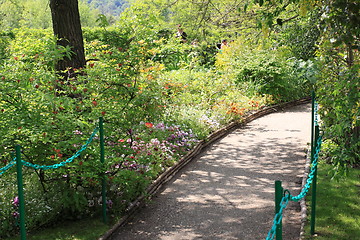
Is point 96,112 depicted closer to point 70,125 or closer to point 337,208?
point 70,125

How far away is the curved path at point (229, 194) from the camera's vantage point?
5.73 m

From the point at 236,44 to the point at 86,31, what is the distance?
8.94 metres

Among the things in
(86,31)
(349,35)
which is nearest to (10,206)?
(349,35)

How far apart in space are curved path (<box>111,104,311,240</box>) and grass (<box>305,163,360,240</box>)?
1.11ft

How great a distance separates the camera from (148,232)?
5.77 m

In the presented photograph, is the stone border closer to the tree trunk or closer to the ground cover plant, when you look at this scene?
the ground cover plant

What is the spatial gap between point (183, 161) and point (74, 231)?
3638mm

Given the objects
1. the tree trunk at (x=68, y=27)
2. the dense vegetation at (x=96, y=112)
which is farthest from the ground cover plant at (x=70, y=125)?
the tree trunk at (x=68, y=27)

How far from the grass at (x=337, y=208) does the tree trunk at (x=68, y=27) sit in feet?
15.8

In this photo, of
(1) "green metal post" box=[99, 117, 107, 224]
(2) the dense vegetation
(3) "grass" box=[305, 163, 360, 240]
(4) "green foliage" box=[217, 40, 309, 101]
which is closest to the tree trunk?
(2) the dense vegetation

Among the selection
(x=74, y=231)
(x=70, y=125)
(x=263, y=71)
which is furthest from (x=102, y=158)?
(x=263, y=71)

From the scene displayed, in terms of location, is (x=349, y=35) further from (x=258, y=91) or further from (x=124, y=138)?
(x=258, y=91)

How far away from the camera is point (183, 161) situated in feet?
29.1

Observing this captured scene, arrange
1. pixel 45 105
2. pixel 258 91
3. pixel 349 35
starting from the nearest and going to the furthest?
pixel 349 35 < pixel 45 105 < pixel 258 91
